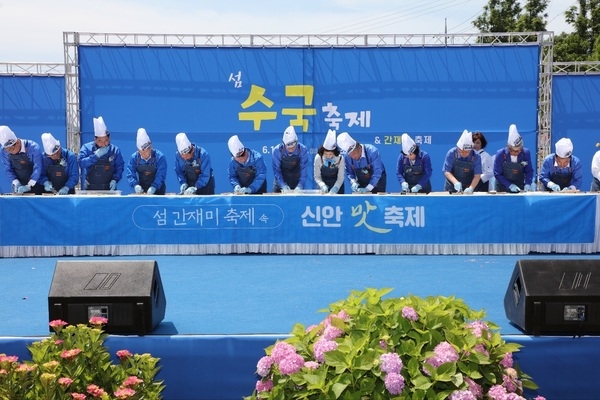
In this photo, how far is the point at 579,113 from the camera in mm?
13625

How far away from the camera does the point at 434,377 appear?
7.11 feet

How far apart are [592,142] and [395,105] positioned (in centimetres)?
389

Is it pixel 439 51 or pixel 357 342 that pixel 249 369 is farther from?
pixel 439 51

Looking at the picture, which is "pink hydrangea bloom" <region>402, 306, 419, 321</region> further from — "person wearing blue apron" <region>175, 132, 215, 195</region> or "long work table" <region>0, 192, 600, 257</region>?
"person wearing blue apron" <region>175, 132, 215, 195</region>

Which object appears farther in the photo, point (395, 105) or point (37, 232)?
point (395, 105)

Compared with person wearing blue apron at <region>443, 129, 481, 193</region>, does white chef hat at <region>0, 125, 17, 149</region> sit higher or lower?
higher

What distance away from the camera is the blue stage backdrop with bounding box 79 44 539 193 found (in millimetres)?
12344

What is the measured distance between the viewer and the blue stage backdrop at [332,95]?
1234 centimetres

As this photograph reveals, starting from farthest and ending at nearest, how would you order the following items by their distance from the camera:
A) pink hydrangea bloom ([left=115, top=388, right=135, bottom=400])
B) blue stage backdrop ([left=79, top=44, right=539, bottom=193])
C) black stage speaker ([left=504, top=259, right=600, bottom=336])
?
blue stage backdrop ([left=79, top=44, right=539, bottom=193]) → black stage speaker ([left=504, top=259, right=600, bottom=336]) → pink hydrangea bloom ([left=115, top=388, right=135, bottom=400])

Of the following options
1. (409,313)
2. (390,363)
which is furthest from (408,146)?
(390,363)

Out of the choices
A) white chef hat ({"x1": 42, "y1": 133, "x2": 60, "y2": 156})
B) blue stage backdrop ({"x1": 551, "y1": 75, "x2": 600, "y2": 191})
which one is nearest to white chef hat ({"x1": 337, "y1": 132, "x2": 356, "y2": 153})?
white chef hat ({"x1": 42, "y1": 133, "x2": 60, "y2": 156})

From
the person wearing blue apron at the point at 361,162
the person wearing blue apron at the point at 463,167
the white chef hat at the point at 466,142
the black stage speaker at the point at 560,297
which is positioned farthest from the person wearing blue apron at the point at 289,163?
the black stage speaker at the point at 560,297

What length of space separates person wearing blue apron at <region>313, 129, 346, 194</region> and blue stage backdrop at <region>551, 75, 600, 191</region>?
6554 millimetres

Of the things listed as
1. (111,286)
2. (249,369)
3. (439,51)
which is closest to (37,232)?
(111,286)
